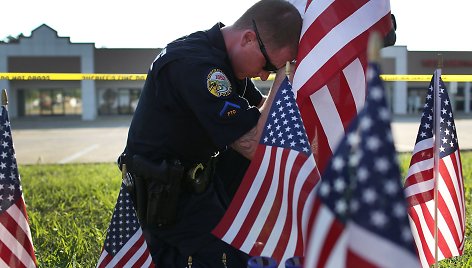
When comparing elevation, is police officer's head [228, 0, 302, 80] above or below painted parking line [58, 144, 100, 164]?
above

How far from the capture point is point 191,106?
2.36m

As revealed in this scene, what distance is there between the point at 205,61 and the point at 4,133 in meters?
1.37

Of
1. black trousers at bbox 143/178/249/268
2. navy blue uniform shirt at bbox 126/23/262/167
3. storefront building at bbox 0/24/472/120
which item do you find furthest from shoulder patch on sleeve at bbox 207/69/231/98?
storefront building at bbox 0/24/472/120

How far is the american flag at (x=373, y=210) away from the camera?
4.25 ft

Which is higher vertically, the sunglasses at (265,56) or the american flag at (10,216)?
the sunglasses at (265,56)

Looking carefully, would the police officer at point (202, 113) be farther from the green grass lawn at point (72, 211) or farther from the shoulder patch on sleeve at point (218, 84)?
the green grass lawn at point (72, 211)

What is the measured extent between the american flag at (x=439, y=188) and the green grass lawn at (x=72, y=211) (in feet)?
2.92

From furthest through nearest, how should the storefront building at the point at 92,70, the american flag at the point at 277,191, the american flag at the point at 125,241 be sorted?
the storefront building at the point at 92,70
the american flag at the point at 125,241
the american flag at the point at 277,191

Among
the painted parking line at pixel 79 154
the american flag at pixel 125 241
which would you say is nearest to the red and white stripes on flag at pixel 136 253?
the american flag at pixel 125 241

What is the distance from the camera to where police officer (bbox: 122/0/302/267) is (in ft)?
7.65

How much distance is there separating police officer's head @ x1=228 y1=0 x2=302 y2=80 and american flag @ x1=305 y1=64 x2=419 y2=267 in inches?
43.9

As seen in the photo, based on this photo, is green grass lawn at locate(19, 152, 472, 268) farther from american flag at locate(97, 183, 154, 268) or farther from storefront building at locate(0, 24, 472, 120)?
storefront building at locate(0, 24, 472, 120)

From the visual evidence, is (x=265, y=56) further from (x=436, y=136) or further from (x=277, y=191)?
(x=436, y=136)

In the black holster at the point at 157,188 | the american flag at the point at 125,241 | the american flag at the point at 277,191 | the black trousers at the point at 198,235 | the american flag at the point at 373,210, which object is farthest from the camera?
the american flag at the point at 125,241
